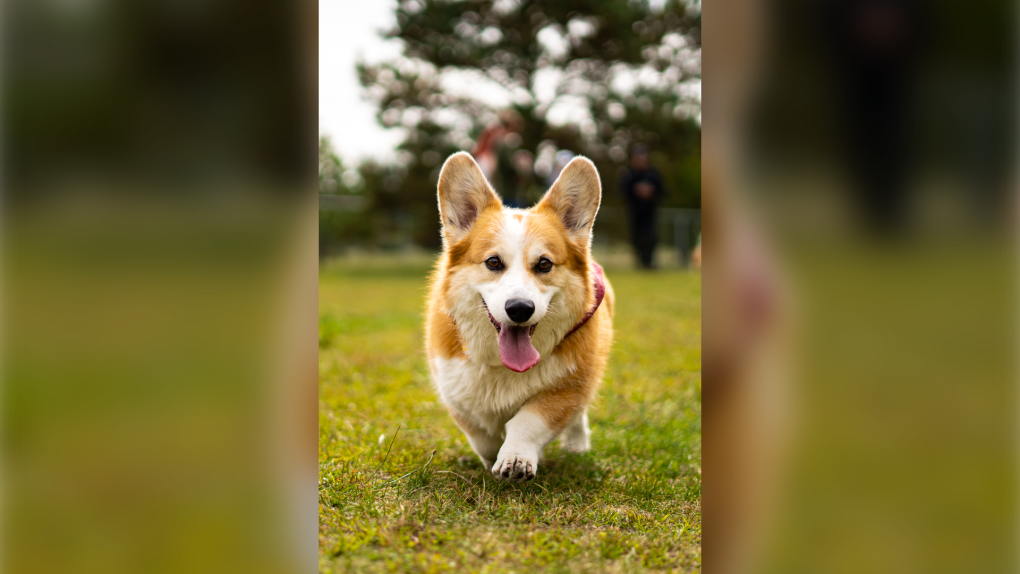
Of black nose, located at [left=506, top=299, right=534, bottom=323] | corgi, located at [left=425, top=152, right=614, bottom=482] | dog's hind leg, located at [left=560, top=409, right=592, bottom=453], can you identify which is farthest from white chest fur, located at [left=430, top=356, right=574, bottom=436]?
dog's hind leg, located at [left=560, top=409, right=592, bottom=453]

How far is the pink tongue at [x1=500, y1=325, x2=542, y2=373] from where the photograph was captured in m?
2.82

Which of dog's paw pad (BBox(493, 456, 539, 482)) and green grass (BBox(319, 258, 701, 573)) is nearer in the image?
green grass (BBox(319, 258, 701, 573))

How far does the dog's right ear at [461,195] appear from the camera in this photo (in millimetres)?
3092

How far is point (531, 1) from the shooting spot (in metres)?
19.8

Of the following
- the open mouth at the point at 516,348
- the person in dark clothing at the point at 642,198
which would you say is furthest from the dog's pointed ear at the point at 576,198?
the person in dark clothing at the point at 642,198

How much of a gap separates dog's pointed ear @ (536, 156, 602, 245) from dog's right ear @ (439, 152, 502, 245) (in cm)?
28

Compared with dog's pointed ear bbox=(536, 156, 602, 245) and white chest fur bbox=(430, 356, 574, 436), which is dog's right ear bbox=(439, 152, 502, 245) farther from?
white chest fur bbox=(430, 356, 574, 436)

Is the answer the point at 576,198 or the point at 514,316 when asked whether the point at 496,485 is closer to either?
the point at 514,316

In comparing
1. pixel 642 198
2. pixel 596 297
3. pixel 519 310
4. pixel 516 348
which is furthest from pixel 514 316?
pixel 642 198

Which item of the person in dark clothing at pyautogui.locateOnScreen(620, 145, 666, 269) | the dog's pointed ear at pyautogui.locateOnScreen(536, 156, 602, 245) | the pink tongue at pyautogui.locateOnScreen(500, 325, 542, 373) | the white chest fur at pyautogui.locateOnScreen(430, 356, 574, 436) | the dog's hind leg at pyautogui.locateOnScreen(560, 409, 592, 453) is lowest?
the dog's hind leg at pyautogui.locateOnScreen(560, 409, 592, 453)

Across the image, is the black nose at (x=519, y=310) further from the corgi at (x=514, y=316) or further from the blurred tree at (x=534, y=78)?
the blurred tree at (x=534, y=78)
